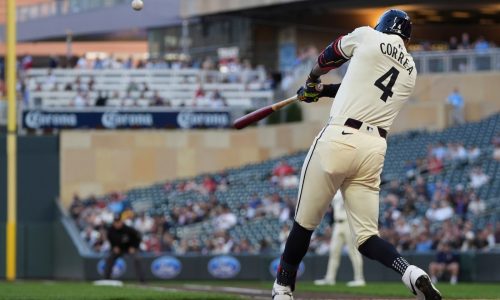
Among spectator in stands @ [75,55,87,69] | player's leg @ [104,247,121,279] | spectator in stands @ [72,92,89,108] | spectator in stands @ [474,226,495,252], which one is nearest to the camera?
player's leg @ [104,247,121,279]

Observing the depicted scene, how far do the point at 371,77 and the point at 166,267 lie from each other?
16962 millimetres

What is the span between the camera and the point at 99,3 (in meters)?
47.9

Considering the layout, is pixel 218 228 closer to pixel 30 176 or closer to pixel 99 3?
pixel 30 176

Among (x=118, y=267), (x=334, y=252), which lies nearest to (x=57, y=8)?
(x=118, y=267)

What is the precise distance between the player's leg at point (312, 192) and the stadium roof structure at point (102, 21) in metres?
32.4

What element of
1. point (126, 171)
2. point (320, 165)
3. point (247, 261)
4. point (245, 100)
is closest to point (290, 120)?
point (245, 100)

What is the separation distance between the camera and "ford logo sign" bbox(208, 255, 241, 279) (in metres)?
25.0

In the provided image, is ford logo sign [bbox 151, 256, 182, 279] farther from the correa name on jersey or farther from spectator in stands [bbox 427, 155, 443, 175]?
the correa name on jersey

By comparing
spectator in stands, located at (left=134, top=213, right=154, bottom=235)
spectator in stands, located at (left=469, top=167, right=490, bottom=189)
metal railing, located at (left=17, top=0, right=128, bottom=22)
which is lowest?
spectator in stands, located at (left=134, top=213, right=154, bottom=235)

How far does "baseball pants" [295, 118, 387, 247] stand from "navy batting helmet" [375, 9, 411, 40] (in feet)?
2.44

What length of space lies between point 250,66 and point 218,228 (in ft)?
41.9

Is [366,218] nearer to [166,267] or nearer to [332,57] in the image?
[332,57]

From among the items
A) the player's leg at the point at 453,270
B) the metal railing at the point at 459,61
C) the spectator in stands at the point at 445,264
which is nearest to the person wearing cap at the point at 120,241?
the spectator in stands at the point at 445,264

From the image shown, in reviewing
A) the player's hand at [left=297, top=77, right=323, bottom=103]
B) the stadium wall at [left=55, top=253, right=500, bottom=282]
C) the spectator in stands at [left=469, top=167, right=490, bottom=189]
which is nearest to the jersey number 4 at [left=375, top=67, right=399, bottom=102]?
the player's hand at [left=297, top=77, right=323, bottom=103]
